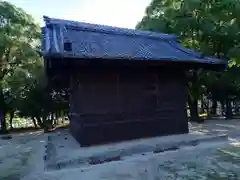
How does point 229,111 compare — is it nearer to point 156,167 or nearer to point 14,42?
point 156,167

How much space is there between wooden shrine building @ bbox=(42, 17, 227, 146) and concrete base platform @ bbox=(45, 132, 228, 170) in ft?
1.83

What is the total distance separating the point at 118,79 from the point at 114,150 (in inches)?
97.3

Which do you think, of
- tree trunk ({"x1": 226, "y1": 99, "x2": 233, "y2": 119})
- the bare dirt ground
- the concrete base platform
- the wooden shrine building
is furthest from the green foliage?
tree trunk ({"x1": 226, "y1": 99, "x2": 233, "y2": 119})

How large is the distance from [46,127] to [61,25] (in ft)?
28.4

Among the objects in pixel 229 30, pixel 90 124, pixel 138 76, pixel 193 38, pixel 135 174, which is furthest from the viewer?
pixel 193 38

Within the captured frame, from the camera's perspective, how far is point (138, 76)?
8.62 meters

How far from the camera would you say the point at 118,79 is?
827 cm

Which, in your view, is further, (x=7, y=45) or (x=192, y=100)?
(x=192, y=100)

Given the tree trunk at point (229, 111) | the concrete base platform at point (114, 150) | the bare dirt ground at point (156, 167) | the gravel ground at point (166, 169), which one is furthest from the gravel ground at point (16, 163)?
the tree trunk at point (229, 111)

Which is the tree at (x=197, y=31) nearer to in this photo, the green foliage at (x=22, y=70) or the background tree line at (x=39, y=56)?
the background tree line at (x=39, y=56)

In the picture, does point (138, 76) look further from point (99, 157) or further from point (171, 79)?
point (99, 157)

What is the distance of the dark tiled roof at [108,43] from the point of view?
24.2ft

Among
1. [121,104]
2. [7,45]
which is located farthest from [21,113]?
[121,104]

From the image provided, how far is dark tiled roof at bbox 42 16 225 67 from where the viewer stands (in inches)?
291
